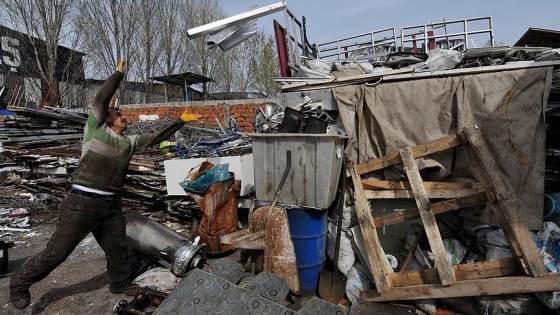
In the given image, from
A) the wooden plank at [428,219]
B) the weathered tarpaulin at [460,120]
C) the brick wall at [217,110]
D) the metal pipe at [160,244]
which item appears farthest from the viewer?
the brick wall at [217,110]

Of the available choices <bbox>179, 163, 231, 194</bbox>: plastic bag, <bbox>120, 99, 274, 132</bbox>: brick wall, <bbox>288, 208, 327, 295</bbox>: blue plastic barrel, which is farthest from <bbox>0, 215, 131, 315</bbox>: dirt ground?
<bbox>120, 99, 274, 132</bbox>: brick wall

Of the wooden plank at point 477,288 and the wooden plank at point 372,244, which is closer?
the wooden plank at point 477,288

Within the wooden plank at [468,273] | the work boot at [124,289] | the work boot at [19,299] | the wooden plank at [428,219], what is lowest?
the work boot at [124,289]

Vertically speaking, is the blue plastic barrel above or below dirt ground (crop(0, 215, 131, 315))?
above

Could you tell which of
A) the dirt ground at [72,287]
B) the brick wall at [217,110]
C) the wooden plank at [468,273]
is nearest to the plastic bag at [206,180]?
the dirt ground at [72,287]

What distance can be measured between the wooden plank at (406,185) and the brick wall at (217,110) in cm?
451

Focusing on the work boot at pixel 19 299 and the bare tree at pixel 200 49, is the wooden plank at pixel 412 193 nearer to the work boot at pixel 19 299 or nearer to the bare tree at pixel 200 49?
the work boot at pixel 19 299

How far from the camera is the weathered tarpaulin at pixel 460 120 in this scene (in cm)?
300

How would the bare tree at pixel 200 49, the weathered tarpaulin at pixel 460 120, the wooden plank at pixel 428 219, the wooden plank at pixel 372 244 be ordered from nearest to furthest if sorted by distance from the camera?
the wooden plank at pixel 428 219
the wooden plank at pixel 372 244
the weathered tarpaulin at pixel 460 120
the bare tree at pixel 200 49

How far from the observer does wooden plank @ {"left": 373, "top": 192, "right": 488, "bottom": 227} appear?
9.52ft

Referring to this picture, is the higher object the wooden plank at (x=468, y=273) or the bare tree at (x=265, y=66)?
the bare tree at (x=265, y=66)

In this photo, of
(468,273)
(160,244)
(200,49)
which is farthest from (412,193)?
(200,49)

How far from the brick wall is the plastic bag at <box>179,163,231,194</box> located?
3802 mm

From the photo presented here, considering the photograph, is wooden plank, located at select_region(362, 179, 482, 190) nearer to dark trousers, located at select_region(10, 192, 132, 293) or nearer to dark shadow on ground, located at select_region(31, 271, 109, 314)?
dark trousers, located at select_region(10, 192, 132, 293)
